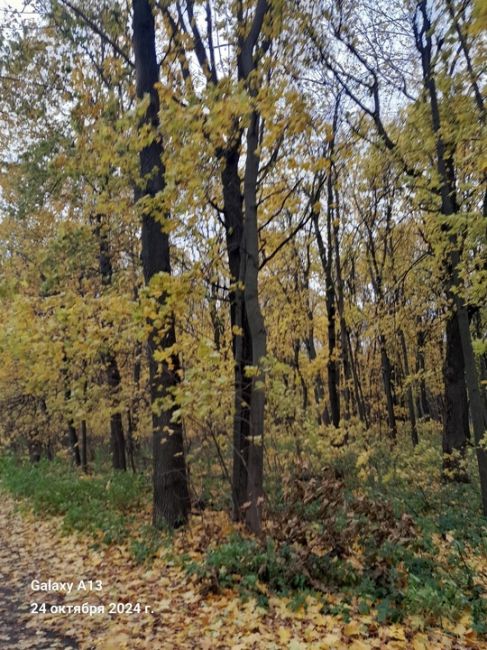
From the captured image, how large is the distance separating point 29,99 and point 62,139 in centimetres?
118

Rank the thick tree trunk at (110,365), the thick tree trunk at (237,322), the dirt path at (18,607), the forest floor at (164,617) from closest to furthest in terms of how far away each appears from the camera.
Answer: the forest floor at (164,617) → the dirt path at (18,607) → the thick tree trunk at (237,322) → the thick tree trunk at (110,365)

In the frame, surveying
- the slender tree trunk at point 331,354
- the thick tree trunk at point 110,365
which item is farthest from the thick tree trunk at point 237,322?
the slender tree trunk at point 331,354

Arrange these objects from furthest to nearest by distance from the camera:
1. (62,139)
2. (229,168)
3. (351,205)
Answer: (351,205) < (62,139) < (229,168)

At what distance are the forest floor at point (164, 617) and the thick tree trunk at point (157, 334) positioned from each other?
778 mm

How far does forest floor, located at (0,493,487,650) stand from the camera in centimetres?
404

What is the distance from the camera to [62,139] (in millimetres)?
8180

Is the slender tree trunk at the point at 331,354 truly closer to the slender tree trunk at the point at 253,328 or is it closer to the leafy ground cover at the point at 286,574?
the leafy ground cover at the point at 286,574

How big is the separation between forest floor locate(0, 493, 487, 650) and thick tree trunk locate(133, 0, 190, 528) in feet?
2.55

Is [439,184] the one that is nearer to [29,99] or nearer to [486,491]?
[486,491]

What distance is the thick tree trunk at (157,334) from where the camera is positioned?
6.97m

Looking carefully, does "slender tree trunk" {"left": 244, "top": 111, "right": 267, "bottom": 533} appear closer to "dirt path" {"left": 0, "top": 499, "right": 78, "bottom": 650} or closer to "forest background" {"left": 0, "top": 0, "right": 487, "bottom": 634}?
Answer: "forest background" {"left": 0, "top": 0, "right": 487, "bottom": 634}

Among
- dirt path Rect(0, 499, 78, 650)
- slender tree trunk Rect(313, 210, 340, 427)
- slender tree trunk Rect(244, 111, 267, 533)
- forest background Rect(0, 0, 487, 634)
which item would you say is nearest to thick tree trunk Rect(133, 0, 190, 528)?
forest background Rect(0, 0, 487, 634)

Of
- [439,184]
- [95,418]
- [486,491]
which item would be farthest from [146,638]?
[95,418]

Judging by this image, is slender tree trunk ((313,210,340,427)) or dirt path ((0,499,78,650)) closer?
dirt path ((0,499,78,650))
